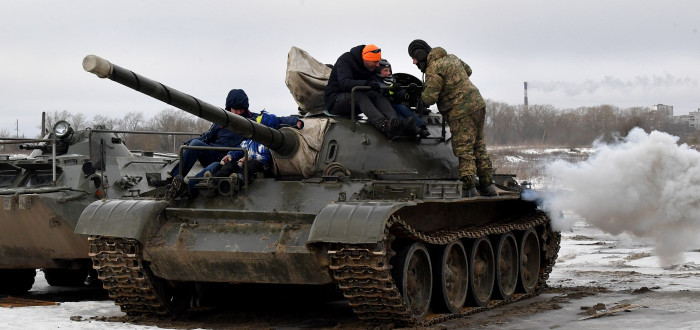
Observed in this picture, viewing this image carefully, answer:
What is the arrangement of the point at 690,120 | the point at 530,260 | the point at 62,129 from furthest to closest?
the point at 690,120 < the point at 62,129 < the point at 530,260

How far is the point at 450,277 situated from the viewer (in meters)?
13.4

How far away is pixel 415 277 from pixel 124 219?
333 cm

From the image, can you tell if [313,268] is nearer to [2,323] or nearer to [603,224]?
[2,323]

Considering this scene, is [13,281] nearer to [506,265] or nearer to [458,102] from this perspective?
[506,265]

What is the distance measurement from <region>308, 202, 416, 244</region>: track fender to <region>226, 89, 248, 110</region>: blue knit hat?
3.11 meters

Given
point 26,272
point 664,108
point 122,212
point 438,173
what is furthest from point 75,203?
point 664,108

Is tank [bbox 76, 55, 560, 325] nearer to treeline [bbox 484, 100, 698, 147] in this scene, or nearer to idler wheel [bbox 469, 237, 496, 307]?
idler wheel [bbox 469, 237, 496, 307]

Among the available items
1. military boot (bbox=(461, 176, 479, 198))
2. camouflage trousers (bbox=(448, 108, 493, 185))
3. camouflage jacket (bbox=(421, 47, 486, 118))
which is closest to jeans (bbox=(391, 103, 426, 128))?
camouflage jacket (bbox=(421, 47, 486, 118))

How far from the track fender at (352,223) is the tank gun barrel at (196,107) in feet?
5.33

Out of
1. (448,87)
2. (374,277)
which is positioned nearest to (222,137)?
(448,87)

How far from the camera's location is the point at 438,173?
14.1 metres

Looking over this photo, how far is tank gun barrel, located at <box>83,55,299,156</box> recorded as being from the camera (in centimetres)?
1070

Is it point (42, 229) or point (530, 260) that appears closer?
point (42, 229)

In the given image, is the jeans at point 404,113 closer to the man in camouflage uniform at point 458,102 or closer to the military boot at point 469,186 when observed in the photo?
the man in camouflage uniform at point 458,102
